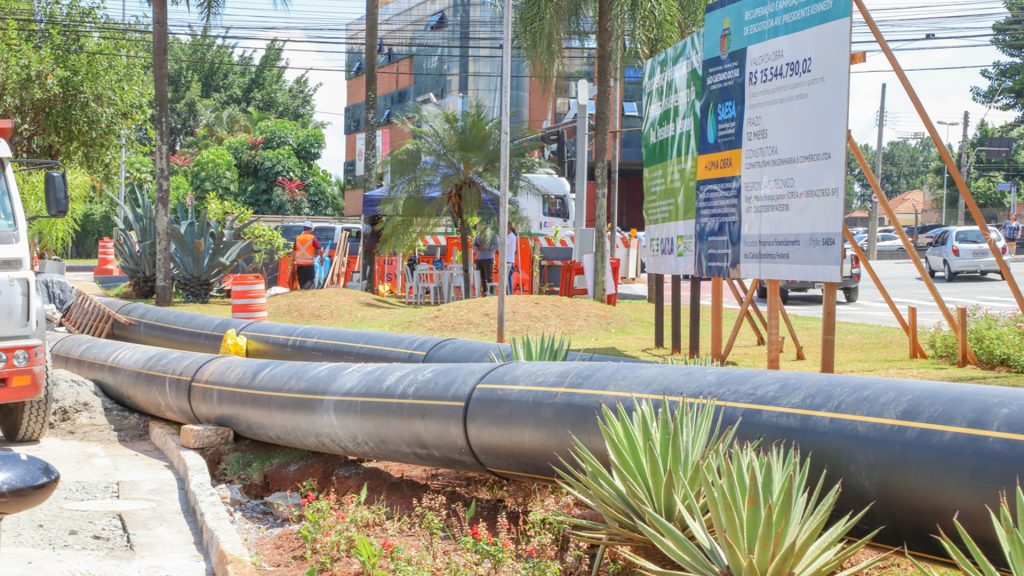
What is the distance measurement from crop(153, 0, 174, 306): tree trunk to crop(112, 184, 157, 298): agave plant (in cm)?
166

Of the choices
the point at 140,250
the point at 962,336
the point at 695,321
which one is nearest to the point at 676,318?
the point at 695,321

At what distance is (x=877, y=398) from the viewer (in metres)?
4.72

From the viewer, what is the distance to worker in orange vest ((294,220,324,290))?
27594 millimetres

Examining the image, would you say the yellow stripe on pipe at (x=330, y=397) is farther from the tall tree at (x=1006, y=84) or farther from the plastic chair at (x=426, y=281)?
the tall tree at (x=1006, y=84)

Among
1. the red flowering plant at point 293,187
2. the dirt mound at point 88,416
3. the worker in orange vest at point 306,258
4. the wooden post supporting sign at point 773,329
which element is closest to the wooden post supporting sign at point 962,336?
the wooden post supporting sign at point 773,329

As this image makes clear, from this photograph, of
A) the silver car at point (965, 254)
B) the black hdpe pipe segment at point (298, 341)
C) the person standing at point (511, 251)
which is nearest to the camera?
the black hdpe pipe segment at point (298, 341)

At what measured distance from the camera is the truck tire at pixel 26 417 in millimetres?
9172

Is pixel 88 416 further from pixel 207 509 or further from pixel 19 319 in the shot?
pixel 207 509

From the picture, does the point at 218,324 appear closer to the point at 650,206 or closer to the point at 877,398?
the point at 650,206

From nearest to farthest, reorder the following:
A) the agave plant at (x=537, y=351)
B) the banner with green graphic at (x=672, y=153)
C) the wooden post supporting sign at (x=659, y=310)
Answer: the agave plant at (x=537, y=351), the banner with green graphic at (x=672, y=153), the wooden post supporting sign at (x=659, y=310)

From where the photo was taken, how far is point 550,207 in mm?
33938

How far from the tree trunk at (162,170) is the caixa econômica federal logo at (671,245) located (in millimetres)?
12471

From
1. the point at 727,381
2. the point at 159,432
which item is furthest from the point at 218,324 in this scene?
the point at 727,381

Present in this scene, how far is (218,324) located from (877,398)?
9.87 m
